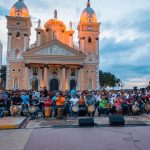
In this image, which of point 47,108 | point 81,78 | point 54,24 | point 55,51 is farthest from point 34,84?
point 47,108

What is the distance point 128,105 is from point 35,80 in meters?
35.6

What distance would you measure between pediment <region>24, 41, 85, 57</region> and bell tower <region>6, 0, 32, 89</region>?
3.79 metres

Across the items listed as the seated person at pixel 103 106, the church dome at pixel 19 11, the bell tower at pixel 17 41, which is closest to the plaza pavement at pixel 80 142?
the seated person at pixel 103 106

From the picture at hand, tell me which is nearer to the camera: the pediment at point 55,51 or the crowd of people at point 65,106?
the crowd of people at point 65,106

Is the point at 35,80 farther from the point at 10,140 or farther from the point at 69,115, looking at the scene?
the point at 10,140

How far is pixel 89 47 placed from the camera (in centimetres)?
5700

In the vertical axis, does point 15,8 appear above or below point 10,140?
above

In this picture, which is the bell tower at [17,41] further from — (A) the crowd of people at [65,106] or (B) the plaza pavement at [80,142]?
(B) the plaza pavement at [80,142]

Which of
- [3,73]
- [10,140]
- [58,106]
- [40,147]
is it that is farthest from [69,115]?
[3,73]

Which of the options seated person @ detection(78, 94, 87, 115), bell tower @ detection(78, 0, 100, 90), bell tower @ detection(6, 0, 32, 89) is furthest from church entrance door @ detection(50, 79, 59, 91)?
seated person @ detection(78, 94, 87, 115)

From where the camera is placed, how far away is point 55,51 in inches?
2026

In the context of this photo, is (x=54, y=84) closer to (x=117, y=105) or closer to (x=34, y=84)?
(x=34, y=84)

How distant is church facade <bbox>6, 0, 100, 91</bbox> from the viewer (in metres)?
50.9

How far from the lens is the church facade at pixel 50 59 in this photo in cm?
5091
